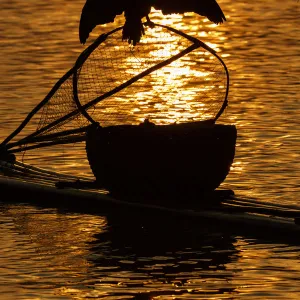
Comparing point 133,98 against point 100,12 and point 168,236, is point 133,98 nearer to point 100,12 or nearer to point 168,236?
point 100,12

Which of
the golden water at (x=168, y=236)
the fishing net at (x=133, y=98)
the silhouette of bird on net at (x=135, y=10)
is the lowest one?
the golden water at (x=168, y=236)

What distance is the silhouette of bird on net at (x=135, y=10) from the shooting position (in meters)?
16.5

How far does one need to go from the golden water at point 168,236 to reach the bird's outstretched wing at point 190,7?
88.7 inches

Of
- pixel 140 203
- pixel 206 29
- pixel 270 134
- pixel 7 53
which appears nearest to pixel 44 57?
pixel 7 53

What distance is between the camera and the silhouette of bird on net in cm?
1647

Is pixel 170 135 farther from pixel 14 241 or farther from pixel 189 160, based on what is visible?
pixel 14 241

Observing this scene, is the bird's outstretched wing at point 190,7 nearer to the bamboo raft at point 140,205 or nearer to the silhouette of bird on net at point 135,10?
the silhouette of bird on net at point 135,10

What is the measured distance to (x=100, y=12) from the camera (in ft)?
55.0

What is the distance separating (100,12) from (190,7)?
0.96 m

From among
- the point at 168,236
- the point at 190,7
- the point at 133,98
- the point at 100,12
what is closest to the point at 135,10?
the point at 100,12

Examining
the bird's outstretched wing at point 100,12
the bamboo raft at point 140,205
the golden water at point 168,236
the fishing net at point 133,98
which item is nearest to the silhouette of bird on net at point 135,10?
the bird's outstretched wing at point 100,12

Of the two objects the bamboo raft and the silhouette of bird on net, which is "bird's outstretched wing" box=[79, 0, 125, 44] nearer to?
the silhouette of bird on net

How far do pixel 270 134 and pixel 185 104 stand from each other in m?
2.46

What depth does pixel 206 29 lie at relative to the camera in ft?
121
